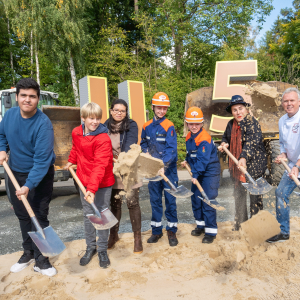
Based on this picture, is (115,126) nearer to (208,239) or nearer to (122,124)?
(122,124)

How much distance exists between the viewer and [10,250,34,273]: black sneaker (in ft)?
9.86

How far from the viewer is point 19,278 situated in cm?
281

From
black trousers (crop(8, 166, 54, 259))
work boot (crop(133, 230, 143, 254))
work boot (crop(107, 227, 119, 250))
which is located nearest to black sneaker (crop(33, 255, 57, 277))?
black trousers (crop(8, 166, 54, 259))

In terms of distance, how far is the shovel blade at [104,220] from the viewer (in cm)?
277

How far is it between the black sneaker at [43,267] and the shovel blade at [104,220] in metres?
0.68

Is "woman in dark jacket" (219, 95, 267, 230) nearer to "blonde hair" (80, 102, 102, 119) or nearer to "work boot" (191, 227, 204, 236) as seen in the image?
"work boot" (191, 227, 204, 236)

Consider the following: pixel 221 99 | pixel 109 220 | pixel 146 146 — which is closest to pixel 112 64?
pixel 221 99

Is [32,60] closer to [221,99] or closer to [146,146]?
[221,99]

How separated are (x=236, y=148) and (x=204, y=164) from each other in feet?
1.82

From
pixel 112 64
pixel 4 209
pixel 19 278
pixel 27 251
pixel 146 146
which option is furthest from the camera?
pixel 112 64

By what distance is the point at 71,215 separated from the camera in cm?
527

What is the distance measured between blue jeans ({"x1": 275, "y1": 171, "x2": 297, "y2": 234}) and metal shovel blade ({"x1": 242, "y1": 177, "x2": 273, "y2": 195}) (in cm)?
15

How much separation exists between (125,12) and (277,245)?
20332mm

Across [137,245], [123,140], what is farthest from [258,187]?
[123,140]
